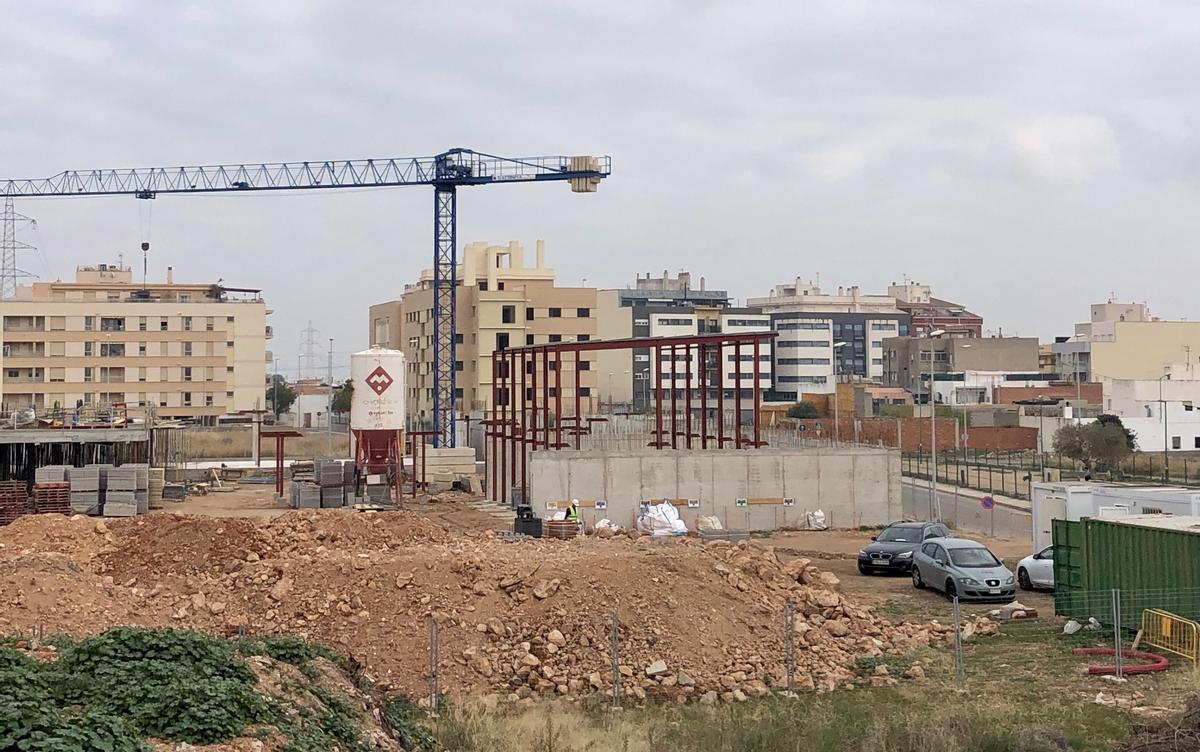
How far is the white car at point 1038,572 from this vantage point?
26.7 m

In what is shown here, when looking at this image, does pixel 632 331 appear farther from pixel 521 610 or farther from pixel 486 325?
pixel 521 610

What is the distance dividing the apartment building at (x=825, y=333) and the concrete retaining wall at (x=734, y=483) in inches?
3625

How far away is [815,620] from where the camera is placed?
21516mm

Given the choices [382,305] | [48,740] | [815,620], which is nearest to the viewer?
[48,740]

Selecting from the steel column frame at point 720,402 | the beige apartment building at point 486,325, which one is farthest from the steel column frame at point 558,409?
the beige apartment building at point 486,325

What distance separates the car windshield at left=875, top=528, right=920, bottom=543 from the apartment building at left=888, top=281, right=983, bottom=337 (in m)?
120

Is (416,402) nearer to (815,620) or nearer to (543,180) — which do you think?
(543,180)

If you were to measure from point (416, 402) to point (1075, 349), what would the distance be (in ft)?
230

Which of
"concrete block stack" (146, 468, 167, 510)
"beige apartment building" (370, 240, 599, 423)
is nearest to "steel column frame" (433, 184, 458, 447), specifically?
"beige apartment building" (370, 240, 599, 423)

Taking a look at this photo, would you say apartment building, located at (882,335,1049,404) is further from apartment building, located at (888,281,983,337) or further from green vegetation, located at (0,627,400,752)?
green vegetation, located at (0,627,400,752)

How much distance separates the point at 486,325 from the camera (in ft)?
328

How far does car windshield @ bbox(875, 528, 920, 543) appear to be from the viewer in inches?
1204

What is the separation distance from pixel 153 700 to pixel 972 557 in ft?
61.7

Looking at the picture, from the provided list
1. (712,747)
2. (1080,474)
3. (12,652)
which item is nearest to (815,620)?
(712,747)
